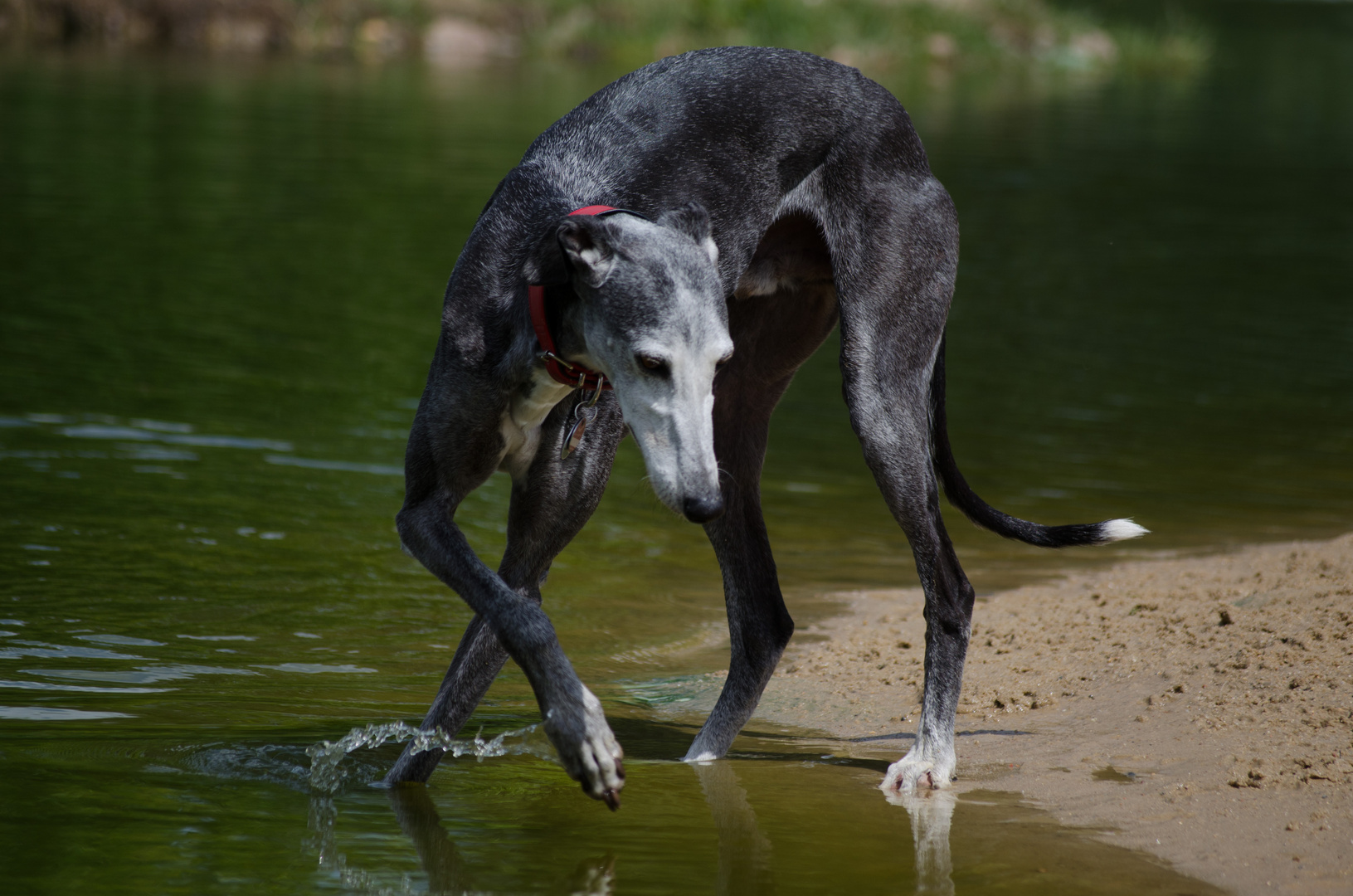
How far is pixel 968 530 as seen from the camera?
8367 millimetres

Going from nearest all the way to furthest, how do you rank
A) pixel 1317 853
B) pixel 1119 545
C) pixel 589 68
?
pixel 1317 853
pixel 1119 545
pixel 589 68

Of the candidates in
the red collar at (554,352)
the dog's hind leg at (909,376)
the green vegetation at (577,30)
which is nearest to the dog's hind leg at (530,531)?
the red collar at (554,352)

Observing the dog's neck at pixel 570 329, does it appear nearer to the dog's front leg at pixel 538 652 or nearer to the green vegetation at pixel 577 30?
the dog's front leg at pixel 538 652

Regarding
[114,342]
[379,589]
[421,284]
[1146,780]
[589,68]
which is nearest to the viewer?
[1146,780]

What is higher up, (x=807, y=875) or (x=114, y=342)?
(x=807, y=875)

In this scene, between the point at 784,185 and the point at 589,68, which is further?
the point at 589,68

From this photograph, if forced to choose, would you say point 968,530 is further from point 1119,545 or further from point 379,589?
point 379,589

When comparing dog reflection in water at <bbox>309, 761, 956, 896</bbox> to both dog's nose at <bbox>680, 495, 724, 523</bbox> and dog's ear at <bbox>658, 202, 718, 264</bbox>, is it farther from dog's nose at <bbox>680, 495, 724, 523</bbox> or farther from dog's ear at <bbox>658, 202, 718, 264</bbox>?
dog's ear at <bbox>658, 202, 718, 264</bbox>

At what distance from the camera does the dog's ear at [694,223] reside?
411cm

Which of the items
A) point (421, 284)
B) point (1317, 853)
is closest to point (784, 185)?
point (1317, 853)

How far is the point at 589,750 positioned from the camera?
3.82 metres

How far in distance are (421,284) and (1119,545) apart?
7196mm

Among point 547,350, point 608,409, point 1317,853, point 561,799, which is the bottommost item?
point 561,799

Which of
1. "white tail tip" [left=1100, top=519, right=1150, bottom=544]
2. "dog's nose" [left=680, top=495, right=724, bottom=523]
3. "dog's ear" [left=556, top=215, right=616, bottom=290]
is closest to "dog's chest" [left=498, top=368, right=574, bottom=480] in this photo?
"dog's ear" [left=556, top=215, right=616, bottom=290]
